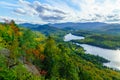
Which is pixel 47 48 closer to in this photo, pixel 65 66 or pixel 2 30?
pixel 65 66

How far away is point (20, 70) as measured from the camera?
194ft

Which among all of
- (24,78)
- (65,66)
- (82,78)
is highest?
(24,78)

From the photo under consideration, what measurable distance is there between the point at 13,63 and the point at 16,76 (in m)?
11.6

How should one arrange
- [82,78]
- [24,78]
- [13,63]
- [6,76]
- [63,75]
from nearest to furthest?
[6,76]
[24,78]
[13,63]
[63,75]
[82,78]

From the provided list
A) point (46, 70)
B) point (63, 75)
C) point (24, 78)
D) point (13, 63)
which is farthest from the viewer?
point (63, 75)

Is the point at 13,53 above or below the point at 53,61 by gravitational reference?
above

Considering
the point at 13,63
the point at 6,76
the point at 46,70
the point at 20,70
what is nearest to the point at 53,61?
the point at 46,70

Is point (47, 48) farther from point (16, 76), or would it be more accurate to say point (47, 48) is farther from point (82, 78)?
point (16, 76)

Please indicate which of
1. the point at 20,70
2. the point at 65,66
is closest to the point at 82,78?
the point at 65,66

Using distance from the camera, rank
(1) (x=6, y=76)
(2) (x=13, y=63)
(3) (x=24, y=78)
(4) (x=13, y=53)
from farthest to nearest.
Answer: (4) (x=13, y=53)
(2) (x=13, y=63)
(3) (x=24, y=78)
(1) (x=6, y=76)

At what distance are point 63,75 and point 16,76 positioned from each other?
4587 cm

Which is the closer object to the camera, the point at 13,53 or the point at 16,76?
the point at 16,76

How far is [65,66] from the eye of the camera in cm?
10175

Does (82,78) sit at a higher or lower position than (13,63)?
lower
